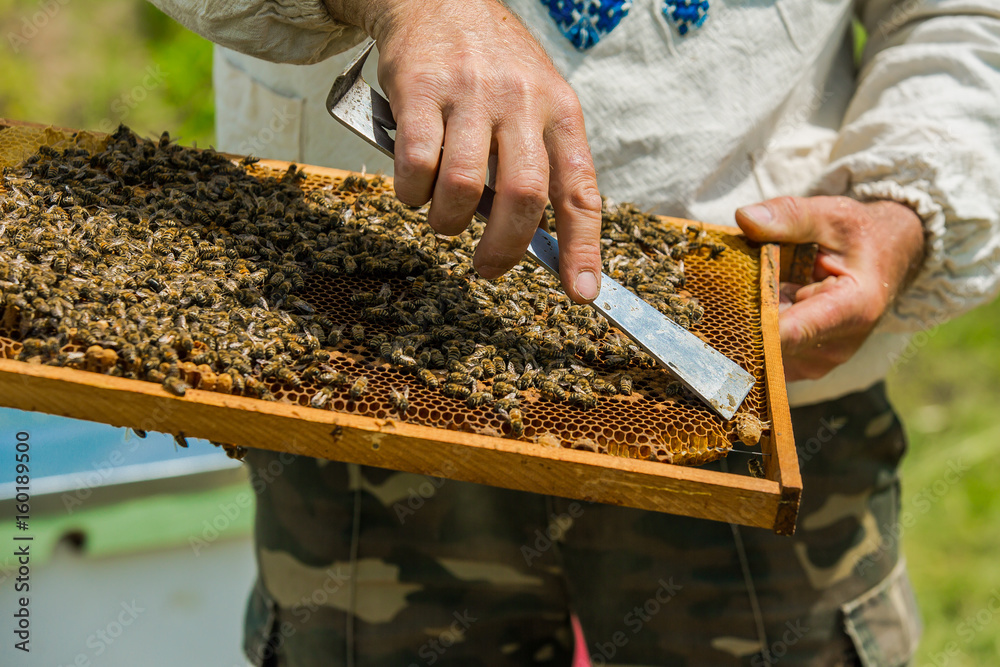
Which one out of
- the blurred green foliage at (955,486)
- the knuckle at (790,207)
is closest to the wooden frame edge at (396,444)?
the knuckle at (790,207)

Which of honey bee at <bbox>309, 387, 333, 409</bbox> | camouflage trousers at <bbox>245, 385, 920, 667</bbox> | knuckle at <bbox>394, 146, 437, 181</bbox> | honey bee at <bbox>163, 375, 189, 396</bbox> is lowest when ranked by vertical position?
camouflage trousers at <bbox>245, 385, 920, 667</bbox>

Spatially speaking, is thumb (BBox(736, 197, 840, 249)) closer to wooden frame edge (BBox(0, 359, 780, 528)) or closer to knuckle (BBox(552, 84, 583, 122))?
knuckle (BBox(552, 84, 583, 122))

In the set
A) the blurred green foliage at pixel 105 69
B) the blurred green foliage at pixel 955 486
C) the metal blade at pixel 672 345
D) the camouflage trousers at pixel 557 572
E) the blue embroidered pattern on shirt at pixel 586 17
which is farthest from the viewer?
the blurred green foliage at pixel 105 69

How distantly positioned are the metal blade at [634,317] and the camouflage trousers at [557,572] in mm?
1372

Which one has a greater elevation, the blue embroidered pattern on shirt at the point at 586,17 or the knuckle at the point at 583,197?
the blue embroidered pattern on shirt at the point at 586,17

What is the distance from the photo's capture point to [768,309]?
9.71 feet

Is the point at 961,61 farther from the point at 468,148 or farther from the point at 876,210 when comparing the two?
the point at 468,148

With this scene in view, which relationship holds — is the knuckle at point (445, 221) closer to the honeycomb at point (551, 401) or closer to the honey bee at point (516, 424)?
the honeycomb at point (551, 401)

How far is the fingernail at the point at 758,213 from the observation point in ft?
10.7

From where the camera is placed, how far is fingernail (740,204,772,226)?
325 cm

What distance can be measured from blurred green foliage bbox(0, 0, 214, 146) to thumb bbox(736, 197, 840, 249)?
23.2 feet

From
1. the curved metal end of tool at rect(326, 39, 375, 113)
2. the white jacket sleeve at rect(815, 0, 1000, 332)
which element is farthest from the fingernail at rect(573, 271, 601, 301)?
the white jacket sleeve at rect(815, 0, 1000, 332)

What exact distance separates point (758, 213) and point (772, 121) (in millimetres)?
793

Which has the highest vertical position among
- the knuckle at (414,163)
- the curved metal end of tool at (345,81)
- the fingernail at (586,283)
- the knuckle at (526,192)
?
the curved metal end of tool at (345,81)
